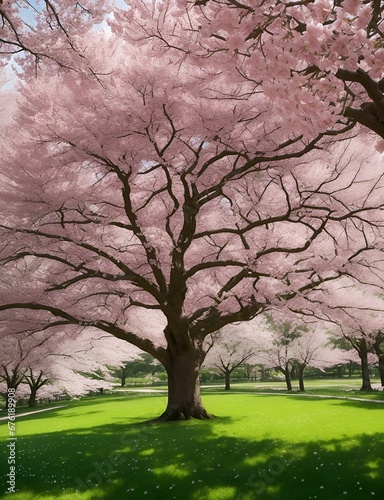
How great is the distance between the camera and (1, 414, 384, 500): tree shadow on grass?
22.1 feet

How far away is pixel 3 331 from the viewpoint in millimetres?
14805

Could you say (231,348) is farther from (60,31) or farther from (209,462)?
(60,31)

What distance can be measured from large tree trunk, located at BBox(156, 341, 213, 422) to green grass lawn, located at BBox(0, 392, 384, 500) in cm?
99

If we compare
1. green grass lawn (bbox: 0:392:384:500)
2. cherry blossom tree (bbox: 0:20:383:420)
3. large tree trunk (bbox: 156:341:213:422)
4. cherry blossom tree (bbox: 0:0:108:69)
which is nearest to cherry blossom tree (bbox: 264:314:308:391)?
cherry blossom tree (bbox: 0:20:383:420)

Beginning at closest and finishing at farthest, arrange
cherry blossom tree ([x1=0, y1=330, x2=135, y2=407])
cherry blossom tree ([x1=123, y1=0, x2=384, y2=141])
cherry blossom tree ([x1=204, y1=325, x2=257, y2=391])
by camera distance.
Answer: cherry blossom tree ([x1=123, y1=0, x2=384, y2=141])
cherry blossom tree ([x1=0, y1=330, x2=135, y2=407])
cherry blossom tree ([x1=204, y1=325, x2=257, y2=391])

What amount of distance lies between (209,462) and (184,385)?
6440 mm

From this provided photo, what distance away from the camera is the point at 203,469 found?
804cm

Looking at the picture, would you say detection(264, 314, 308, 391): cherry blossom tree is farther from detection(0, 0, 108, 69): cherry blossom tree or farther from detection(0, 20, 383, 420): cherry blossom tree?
detection(0, 0, 108, 69): cherry blossom tree

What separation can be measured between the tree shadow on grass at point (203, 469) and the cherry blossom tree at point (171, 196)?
4.45m

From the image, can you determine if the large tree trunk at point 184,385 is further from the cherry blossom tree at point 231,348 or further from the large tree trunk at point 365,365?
the cherry blossom tree at point 231,348

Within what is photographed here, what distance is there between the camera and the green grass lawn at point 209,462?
6.83 m

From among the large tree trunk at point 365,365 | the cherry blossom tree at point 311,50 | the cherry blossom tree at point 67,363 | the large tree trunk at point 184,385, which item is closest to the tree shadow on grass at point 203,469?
the large tree trunk at point 184,385

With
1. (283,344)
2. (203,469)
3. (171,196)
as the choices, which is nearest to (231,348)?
(283,344)

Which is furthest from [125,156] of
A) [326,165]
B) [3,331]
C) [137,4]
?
[3,331]
